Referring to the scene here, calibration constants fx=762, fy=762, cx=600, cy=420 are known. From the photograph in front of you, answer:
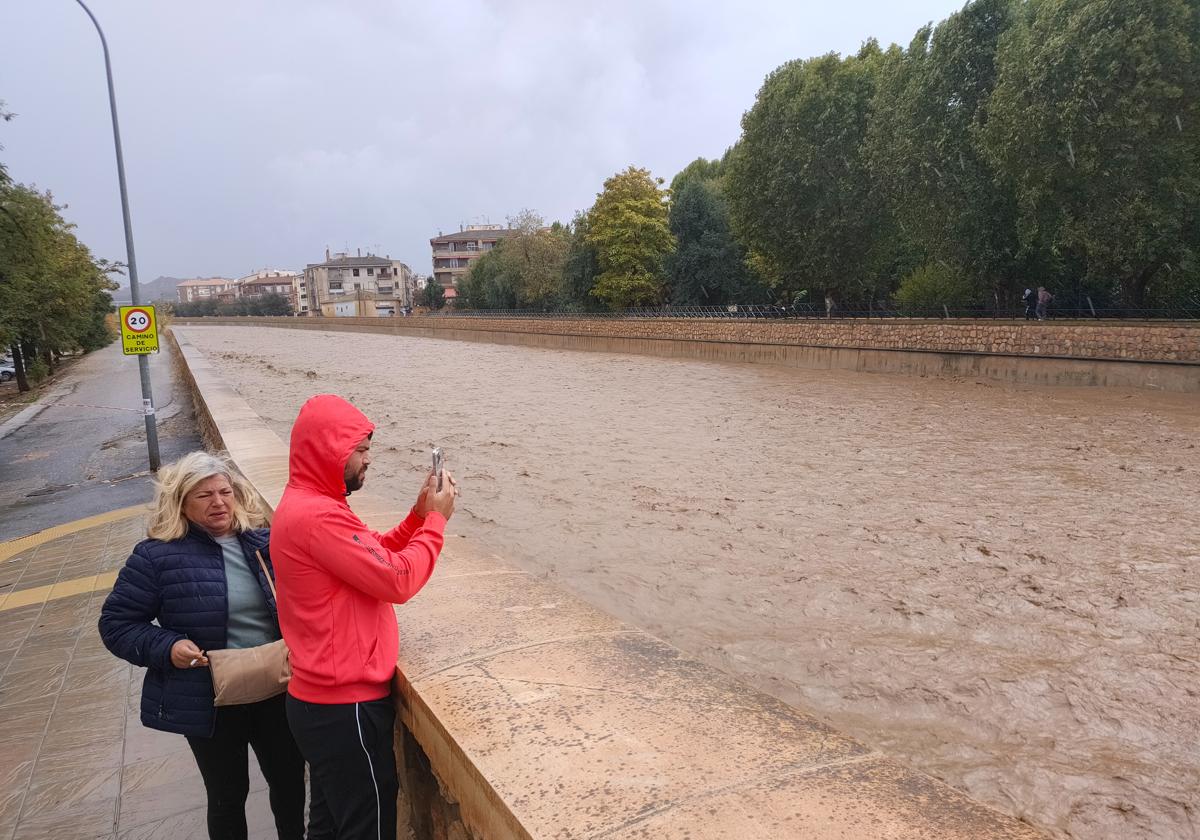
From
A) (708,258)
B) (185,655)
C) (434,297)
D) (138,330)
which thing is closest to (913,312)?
(708,258)

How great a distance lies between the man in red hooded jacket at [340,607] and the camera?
5.95 ft

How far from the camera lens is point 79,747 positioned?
365 centimetres

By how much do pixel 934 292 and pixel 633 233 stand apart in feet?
60.9

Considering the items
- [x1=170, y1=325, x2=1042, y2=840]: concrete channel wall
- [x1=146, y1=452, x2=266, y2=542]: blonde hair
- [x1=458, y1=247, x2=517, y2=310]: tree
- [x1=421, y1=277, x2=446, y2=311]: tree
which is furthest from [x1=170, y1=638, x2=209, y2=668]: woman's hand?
[x1=421, y1=277, x2=446, y2=311]: tree

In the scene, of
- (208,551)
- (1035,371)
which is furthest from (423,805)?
(1035,371)

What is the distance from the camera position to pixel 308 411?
1.87m

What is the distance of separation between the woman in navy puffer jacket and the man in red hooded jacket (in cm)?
50

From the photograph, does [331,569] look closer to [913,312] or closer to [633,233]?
[913,312]

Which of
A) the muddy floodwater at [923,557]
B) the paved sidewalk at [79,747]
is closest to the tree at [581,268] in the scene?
the muddy floodwater at [923,557]

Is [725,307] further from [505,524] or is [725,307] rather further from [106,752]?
[106,752]

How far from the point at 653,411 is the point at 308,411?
1520cm

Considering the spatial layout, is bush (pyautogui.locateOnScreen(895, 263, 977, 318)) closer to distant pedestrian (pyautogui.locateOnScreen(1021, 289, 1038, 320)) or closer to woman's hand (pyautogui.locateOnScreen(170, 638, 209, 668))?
distant pedestrian (pyautogui.locateOnScreen(1021, 289, 1038, 320))

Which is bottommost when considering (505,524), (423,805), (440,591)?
(505,524)

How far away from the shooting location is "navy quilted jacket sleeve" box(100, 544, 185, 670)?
2.23m
